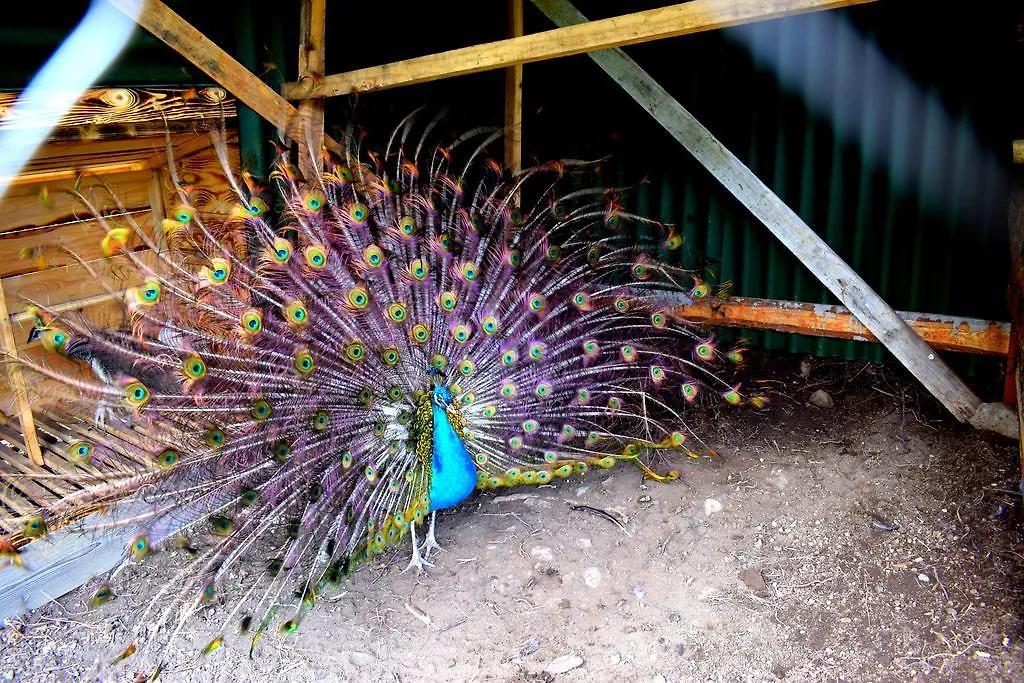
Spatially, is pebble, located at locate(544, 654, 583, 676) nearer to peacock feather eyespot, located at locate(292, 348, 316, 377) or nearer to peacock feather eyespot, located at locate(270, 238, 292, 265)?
peacock feather eyespot, located at locate(292, 348, 316, 377)

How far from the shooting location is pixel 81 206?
4.85 meters

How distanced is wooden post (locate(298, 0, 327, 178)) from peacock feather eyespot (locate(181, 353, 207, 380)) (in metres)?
1.28

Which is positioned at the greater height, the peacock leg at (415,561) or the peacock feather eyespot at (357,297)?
the peacock feather eyespot at (357,297)

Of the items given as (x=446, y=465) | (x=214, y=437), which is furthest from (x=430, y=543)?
(x=214, y=437)

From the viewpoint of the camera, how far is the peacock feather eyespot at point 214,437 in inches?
147

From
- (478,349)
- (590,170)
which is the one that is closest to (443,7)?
(590,170)

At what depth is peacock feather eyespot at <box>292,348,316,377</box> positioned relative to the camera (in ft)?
12.9

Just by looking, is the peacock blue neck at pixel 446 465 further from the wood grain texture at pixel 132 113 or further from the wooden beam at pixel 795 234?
the wooden beam at pixel 795 234

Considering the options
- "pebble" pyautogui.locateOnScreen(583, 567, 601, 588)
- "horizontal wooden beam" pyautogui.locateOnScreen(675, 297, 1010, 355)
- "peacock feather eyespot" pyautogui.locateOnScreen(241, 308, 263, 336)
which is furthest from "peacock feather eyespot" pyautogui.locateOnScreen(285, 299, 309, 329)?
"horizontal wooden beam" pyautogui.locateOnScreen(675, 297, 1010, 355)

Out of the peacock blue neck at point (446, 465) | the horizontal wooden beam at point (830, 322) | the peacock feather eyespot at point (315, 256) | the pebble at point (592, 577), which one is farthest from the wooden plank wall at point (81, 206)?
the horizontal wooden beam at point (830, 322)

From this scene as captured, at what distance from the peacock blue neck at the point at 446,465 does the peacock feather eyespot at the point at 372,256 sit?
0.73 metres

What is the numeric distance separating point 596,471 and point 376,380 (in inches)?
61.1

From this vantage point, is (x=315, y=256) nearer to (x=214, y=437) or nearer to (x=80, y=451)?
(x=214, y=437)

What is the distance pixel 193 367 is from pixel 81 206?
1801mm
